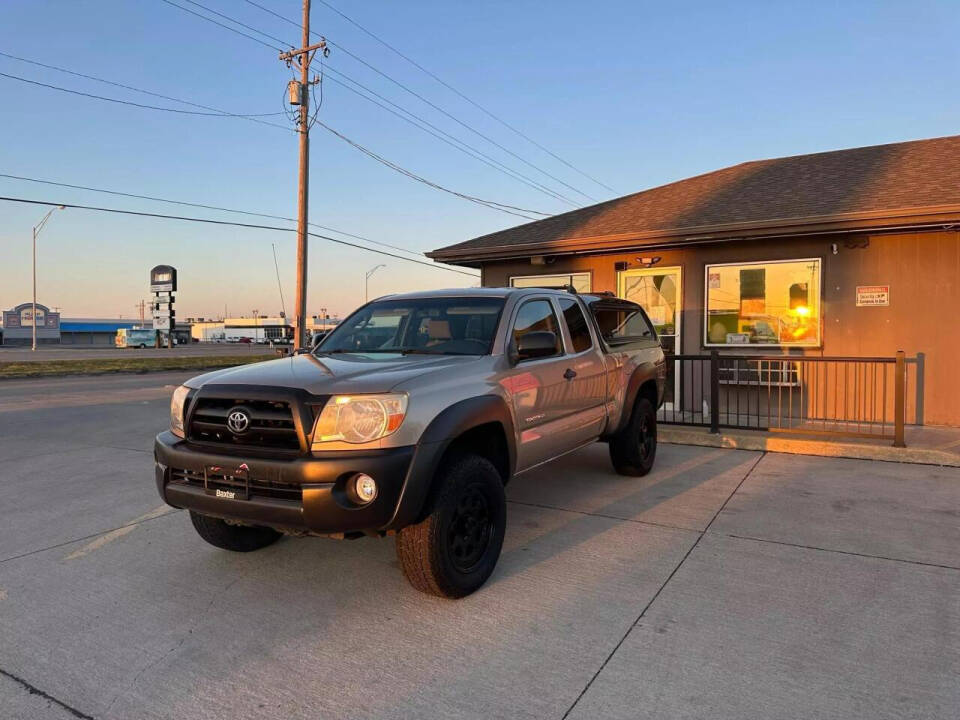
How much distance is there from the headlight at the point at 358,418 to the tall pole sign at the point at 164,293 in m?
60.1

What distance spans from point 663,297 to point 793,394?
8.02ft

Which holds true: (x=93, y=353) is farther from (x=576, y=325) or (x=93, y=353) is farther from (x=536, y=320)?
(x=536, y=320)

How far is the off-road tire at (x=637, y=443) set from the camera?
20.9 ft

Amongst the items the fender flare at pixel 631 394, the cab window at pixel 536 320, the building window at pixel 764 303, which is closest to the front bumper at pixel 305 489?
the cab window at pixel 536 320

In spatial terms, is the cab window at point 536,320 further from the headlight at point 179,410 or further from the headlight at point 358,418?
the headlight at point 179,410

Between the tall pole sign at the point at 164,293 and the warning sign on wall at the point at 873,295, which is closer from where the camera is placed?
the warning sign on wall at the point at 873,295

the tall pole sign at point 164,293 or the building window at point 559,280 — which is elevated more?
the tall pole sign at point 164,293

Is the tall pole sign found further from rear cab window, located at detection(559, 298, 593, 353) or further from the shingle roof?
rear cab window, located at detection(559, 298, 593, 353)

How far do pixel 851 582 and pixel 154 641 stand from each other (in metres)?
3.97

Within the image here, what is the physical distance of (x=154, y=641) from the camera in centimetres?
330

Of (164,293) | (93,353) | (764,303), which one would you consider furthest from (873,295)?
(164,293)

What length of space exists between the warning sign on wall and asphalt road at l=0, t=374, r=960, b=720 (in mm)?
3724

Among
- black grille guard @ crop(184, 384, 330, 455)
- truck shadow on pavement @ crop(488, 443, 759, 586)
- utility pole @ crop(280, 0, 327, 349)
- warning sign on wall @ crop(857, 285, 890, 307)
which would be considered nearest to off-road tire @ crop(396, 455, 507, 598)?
truck shadow on pavement @ crop(488, 443, 759, 586)

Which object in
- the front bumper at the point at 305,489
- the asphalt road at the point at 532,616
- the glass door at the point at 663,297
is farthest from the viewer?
the glass door at the point at 663,297
